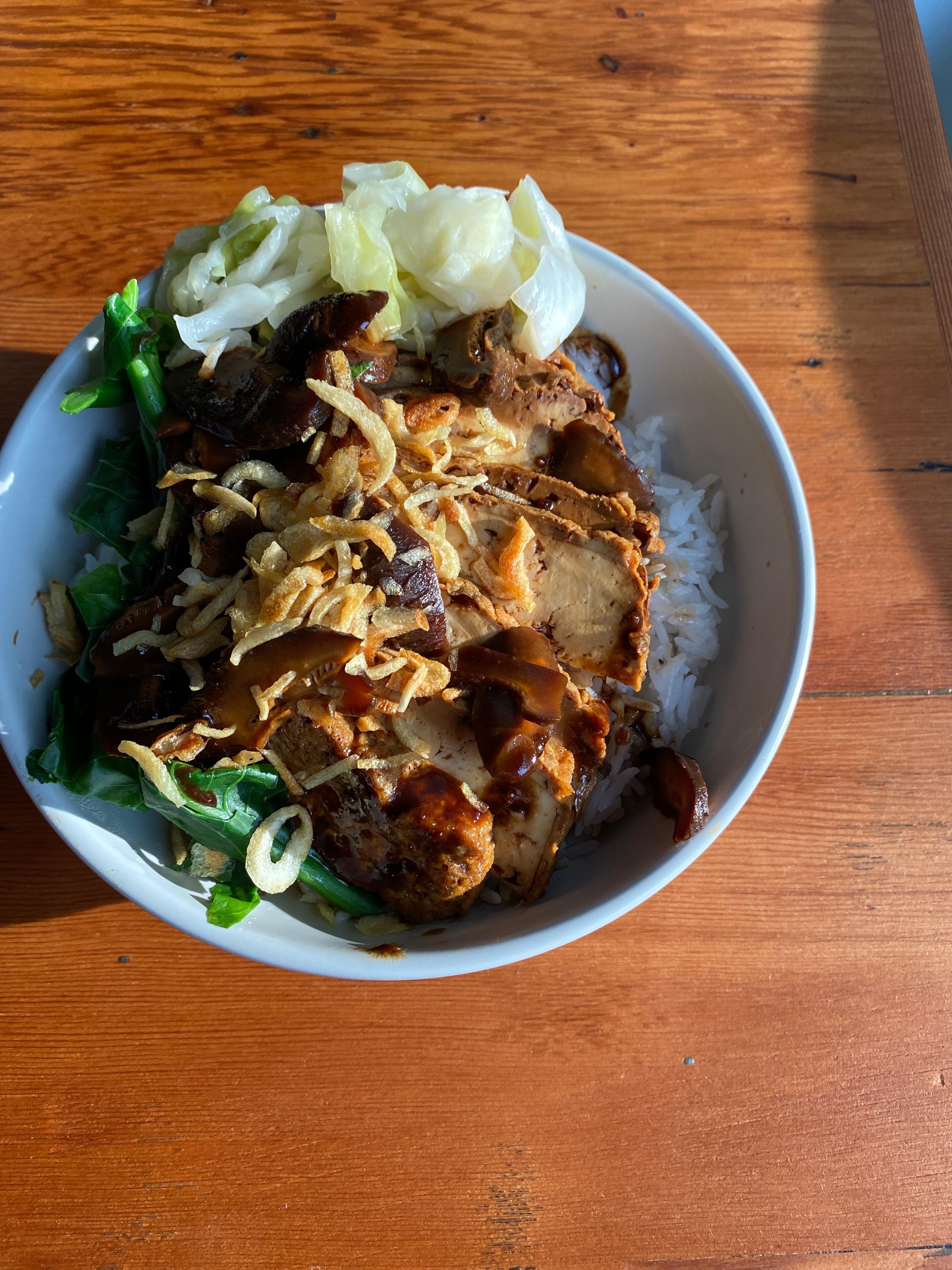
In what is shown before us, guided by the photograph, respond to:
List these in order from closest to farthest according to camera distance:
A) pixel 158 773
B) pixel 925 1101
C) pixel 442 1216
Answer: pixel 158 773 → pixel 442 1216 → pixel 925 1101

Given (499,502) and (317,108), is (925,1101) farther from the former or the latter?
(317,108)

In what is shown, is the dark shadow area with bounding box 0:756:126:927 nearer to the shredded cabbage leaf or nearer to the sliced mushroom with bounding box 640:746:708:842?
the shredded cabbage leaf

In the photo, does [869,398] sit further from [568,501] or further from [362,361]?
[362,361]

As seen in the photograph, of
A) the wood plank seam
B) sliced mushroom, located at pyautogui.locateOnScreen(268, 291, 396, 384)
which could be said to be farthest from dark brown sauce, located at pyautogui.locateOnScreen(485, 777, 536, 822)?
the wood plank seam

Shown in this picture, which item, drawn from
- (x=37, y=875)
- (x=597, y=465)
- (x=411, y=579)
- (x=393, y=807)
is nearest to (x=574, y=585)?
(x=597, y=465)

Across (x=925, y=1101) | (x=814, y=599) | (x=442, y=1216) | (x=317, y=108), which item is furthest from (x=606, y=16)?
(x=442, y=1216)

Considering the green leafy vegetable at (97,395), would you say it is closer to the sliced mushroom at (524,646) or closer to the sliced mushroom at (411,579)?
the sliced mushroom at (411,579)
